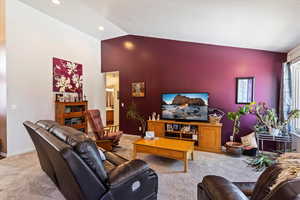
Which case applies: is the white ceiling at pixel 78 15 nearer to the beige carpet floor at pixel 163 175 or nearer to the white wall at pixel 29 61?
the white wall at pixel 29 61

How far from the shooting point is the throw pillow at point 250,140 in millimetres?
3446

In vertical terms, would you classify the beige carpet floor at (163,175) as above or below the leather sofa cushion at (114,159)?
below

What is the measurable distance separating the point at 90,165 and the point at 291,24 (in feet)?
11.2

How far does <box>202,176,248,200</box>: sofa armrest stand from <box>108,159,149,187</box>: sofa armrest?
66 centimetres

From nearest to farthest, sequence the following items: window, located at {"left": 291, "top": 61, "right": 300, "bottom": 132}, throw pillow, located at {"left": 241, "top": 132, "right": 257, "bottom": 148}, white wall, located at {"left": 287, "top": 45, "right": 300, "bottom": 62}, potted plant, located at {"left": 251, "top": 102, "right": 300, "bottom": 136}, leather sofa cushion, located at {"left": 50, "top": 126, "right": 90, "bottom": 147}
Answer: leather sofa cushion, located at {"left": 50, "top": 126, "right": 90, "bottom": 147}
white wall, located at {"left": 287, "top": 45, "right": 300, "bottom": 62}
potted plant, located at {"left": 251, "top": 102, "right": 300, "bottom": 136}
window, located at {"left": 291, "top": 61, "right": 300, "bottom": 132}
throw pillow, located at {"left": 241, "top": 132, "right": 257, "bottom": 148}

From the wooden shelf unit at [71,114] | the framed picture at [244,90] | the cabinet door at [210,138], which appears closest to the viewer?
the cabinet door at [210,138]

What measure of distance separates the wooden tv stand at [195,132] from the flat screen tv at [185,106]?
19cm

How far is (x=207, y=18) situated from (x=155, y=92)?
255 cm

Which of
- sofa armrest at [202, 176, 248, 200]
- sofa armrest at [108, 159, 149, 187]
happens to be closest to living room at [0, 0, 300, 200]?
sofa armrest at [108, 159, 149, 187]

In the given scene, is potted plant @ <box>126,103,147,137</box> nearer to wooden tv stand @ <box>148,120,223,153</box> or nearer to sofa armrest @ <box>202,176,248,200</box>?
wooden tv stand @ <box>148,120,223,153</box>

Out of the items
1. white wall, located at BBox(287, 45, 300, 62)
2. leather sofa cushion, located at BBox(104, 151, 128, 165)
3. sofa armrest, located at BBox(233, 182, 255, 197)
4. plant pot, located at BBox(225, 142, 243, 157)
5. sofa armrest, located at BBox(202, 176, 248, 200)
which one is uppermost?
white wall, located at BBox(287, 45, 300, 62)

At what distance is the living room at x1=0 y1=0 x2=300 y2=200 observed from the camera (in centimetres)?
207

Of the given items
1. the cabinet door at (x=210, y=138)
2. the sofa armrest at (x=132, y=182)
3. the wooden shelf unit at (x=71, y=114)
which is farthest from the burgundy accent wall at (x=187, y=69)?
the sofa armrest at (x=132, y=182)

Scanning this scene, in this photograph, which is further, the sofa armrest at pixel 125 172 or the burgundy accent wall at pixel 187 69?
the burgundy accent wall at pixel 187 69
